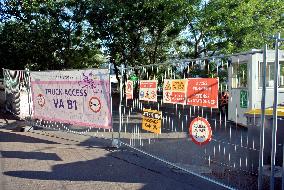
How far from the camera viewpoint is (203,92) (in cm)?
616

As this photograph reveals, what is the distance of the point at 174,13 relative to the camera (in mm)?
22203

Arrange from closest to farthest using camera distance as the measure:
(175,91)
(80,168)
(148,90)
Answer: (175,91) → (80,168) → (148,90)

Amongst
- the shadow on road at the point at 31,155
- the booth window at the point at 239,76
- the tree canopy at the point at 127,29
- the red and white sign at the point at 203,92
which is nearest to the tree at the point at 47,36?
the tree canopy at the point at 127,29

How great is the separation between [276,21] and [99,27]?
12212 mm

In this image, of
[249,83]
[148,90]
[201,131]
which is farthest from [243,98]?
[201,131]

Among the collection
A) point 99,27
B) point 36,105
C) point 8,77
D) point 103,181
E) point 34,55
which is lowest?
point 103,181

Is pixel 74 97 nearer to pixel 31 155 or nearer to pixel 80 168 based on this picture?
pixel 31 155

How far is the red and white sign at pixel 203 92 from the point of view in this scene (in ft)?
19.6

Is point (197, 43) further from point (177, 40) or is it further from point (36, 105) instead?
point (36, 105)

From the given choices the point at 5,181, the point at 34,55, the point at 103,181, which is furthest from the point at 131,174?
the point at 34,55

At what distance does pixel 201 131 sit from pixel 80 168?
2.50 metres

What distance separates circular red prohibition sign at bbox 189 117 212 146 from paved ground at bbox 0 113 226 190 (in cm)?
71

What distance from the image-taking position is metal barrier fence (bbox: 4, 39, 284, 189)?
6125 mm

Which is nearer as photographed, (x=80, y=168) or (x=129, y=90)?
(x=80, y=168)
